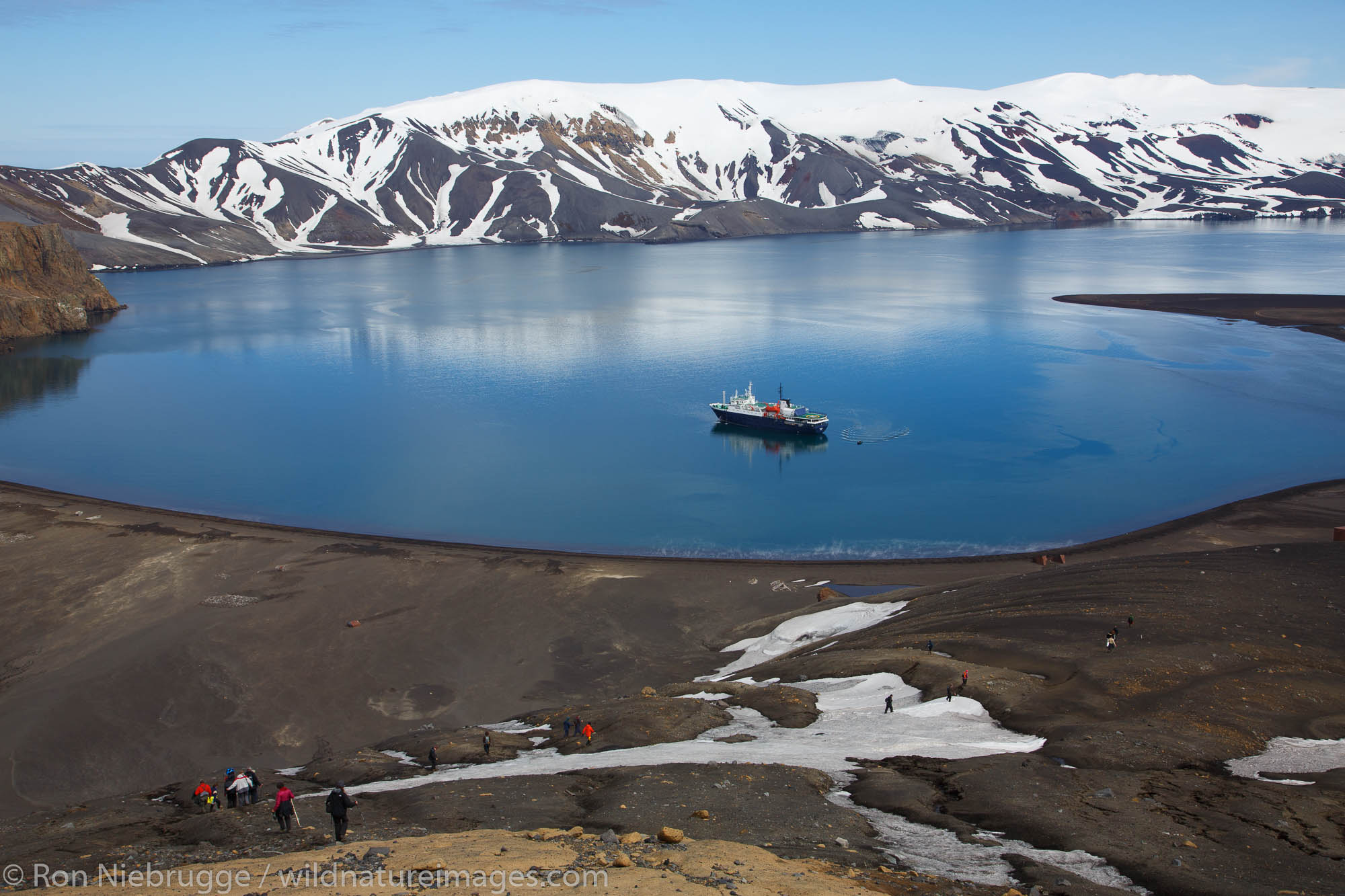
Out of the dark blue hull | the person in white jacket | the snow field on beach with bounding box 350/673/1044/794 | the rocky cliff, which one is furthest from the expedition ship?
the rocky cliff

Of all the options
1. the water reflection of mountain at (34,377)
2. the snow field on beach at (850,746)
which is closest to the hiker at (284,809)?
the snow field on beach at (850,746)

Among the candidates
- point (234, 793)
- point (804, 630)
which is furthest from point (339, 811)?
point (804, 630)

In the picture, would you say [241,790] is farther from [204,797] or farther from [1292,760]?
[1292,760]

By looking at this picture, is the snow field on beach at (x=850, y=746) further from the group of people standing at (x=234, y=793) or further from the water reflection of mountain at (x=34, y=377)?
the water reflection of mountain at (x=34, y=377)

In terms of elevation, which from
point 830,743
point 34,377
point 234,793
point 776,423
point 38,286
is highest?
point 38,286

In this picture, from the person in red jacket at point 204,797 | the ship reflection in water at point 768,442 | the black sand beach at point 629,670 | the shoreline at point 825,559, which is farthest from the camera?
the ship reflection in water at point 768,442

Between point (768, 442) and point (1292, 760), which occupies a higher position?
point (1292, 760)

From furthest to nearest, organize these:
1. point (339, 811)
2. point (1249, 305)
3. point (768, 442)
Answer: point (1249, 305), point (768, 442), point (339, 811)
